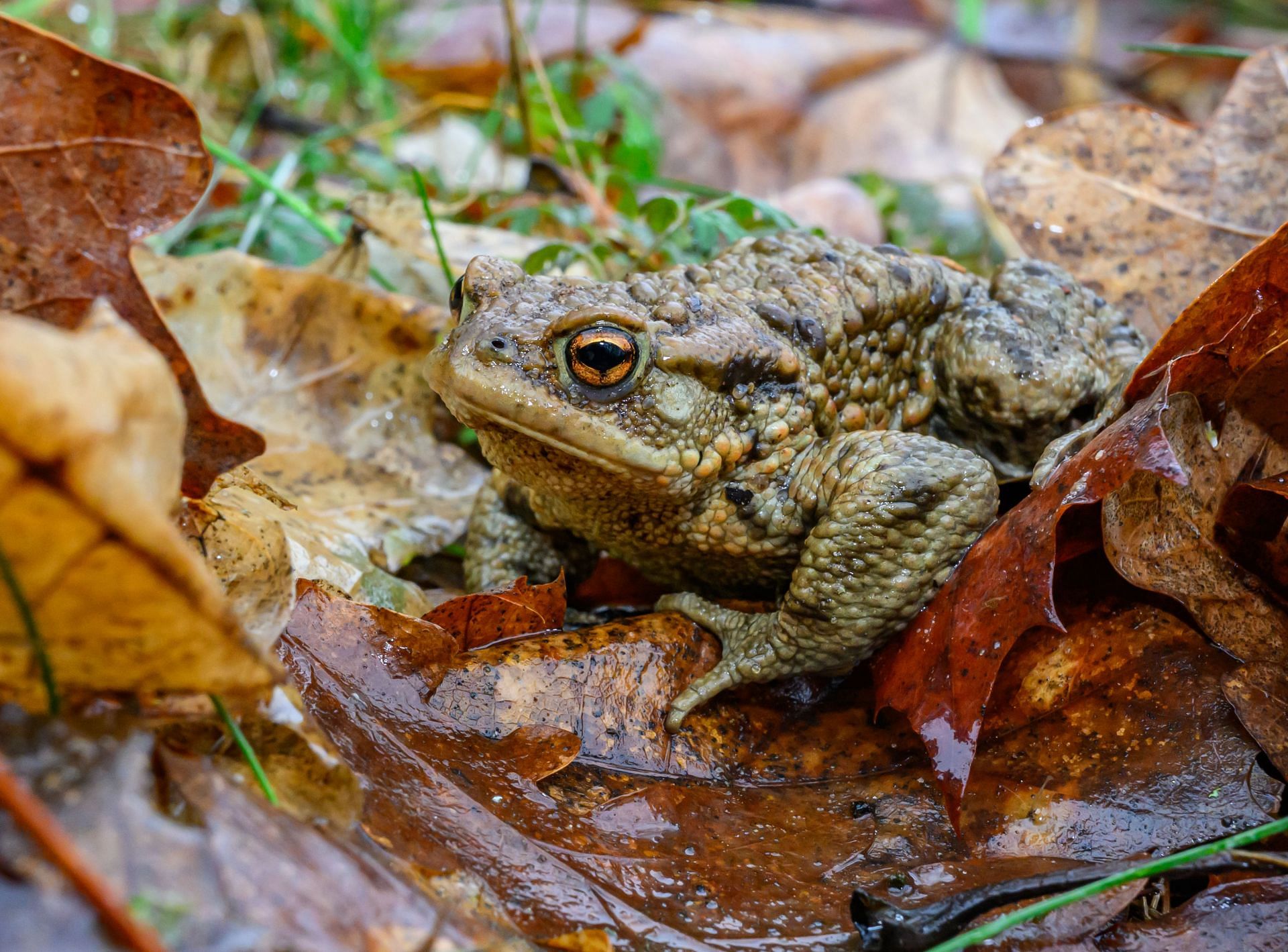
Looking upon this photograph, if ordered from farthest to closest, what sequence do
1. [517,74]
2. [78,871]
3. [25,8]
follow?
[25,8]
[517,74]
[78,871]

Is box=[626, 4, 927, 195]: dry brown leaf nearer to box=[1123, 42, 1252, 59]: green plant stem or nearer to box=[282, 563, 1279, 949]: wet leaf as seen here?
box=[1123, 42, 1252, 59]: green plant stem

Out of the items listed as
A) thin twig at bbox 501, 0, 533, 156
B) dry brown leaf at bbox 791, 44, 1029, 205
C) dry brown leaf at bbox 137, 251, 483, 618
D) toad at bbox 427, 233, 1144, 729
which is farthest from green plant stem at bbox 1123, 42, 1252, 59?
dry brown leaf at bbox 791, 44, 1029, 205

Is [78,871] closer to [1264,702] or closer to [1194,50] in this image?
[1264,702]

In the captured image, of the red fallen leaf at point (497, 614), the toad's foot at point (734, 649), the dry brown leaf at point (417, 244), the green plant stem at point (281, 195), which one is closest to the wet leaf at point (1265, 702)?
the toad's foot at point (734, 649)

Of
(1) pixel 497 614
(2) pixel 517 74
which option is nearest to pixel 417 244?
(2) pixel 517 74

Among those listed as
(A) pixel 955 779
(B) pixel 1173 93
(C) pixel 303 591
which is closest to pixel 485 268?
(C) pixel 303 591

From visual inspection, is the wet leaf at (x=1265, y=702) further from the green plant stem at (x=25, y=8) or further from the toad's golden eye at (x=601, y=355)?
the green plant stem at (x=25, y=8)
